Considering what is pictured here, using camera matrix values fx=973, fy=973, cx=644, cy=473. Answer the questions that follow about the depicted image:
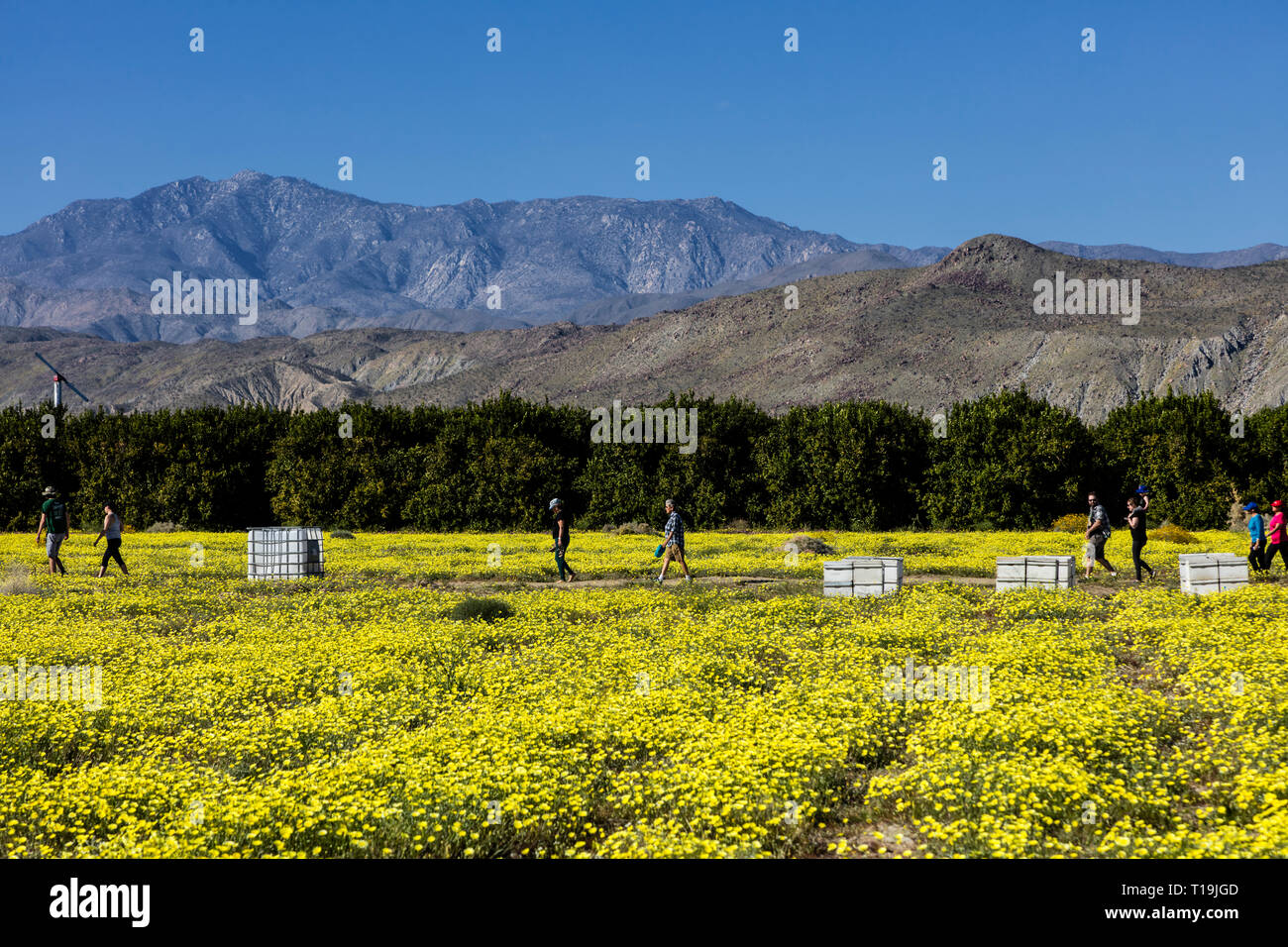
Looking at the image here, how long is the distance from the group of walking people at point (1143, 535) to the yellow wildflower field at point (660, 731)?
356cm

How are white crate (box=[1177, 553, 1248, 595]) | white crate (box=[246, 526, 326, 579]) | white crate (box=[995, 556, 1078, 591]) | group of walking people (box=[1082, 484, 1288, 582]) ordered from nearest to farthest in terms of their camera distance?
white crate (box=[1177, 553, 1248, 595])
white crate (box=[995, 556, 1078, 591])
group of walking people (box=[1082, 484, 1288, 582])
white crate (box=[246, 526, 326, 579])

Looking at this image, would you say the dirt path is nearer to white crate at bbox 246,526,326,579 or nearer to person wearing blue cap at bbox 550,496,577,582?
person wearing blue cap at bbox 550,496,577,582

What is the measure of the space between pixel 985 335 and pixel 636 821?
13788 cm

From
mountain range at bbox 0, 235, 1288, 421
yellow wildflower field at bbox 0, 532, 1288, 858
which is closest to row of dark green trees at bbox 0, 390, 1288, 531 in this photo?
yellow wildflower field at bbox 0, 532, 1288, 858

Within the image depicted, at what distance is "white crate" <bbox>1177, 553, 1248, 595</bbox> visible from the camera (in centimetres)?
1970

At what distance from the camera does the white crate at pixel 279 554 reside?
987 inches

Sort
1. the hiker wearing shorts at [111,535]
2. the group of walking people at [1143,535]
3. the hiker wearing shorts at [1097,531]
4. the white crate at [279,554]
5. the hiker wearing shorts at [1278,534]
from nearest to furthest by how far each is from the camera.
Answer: the hiker wearing shorts at [1278,534]
the group of walking people at [1143,535]
the hiker wearing shorts at [1097,531]
the hiker wearing shorts at [111,535]
the white crate at [279,554]

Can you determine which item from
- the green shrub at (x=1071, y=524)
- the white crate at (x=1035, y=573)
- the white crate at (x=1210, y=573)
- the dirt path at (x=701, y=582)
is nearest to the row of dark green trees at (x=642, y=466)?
the green shrub at (x=1071, y=524)

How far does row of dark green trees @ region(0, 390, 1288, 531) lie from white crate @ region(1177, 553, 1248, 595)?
19.6 m

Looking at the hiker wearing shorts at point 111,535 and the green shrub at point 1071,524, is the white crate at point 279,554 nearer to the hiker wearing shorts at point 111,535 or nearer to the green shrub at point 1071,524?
the hiker wearing shorts at point 111,535

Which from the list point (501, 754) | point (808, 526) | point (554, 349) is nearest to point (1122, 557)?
point (808, 526)

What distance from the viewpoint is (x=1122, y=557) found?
2878 cm

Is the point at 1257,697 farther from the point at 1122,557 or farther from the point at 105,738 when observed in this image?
the point at 1122,557

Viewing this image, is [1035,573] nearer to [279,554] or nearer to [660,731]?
[660,731]
